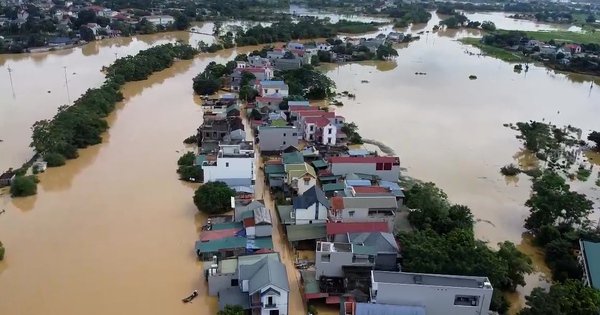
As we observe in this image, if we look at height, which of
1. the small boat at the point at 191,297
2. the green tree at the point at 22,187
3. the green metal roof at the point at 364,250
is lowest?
the small boat at the point at 191,297

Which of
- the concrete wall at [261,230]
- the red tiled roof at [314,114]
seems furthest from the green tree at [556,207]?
the red tiled roof at [314,114]

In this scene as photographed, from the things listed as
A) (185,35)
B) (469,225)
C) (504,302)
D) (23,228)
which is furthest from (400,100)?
(185,35)

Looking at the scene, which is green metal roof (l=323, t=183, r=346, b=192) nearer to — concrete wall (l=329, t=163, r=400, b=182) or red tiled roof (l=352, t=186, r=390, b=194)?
red tiled roof (l=352, t=186, r=390, b=194)

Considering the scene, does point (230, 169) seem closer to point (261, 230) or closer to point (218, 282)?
point (261, 230)

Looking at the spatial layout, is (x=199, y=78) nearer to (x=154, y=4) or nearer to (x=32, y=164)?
(x=32, y=164)

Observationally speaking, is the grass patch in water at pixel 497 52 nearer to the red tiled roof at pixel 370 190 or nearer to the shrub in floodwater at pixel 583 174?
the shrub in floodwater at pixel 583 174
